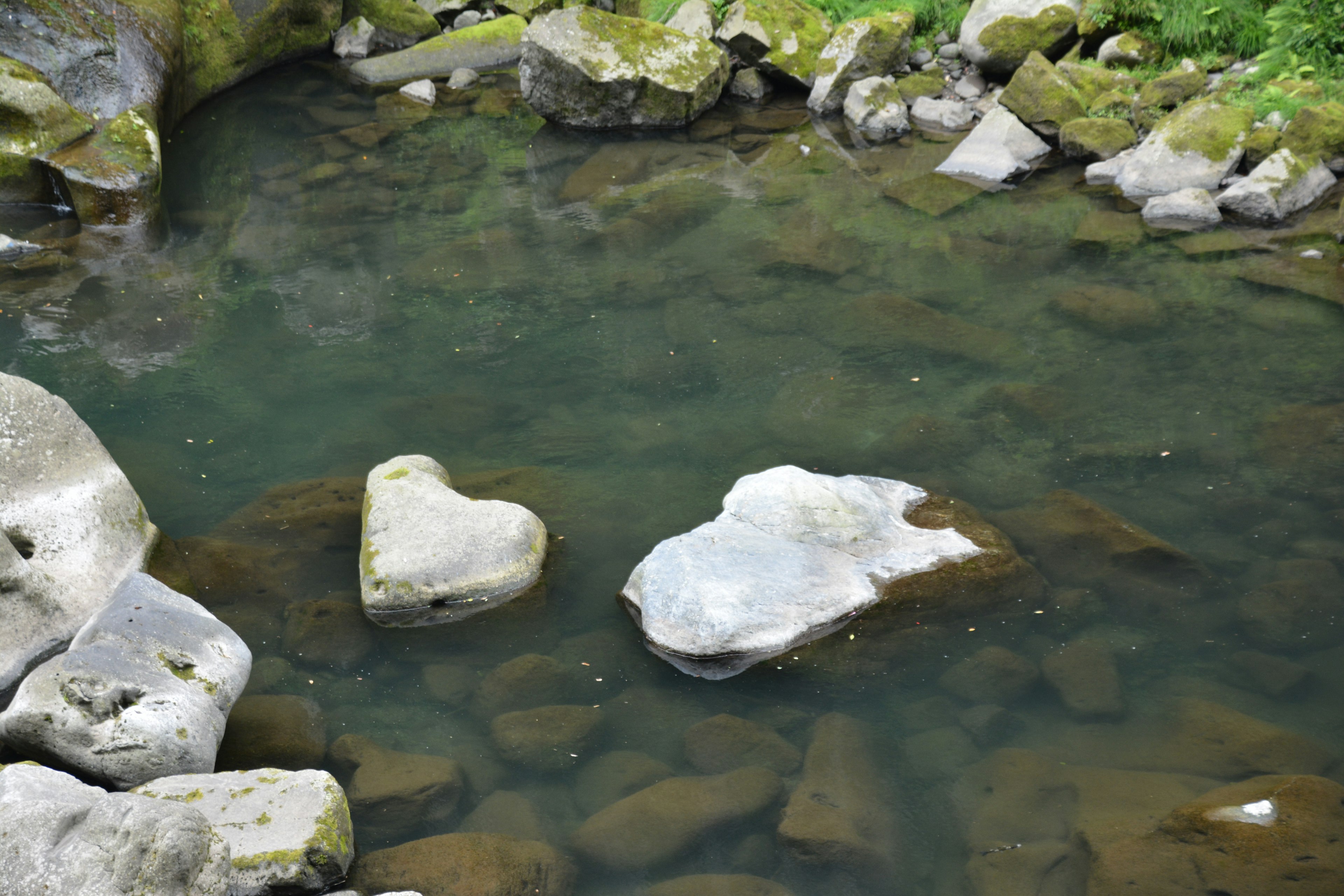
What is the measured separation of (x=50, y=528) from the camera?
462 cm

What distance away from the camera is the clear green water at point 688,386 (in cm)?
443

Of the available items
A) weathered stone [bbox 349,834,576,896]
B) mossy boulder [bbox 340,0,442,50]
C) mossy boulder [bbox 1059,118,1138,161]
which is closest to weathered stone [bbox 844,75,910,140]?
mossy boulder [bbox 1059,118,1138,161]

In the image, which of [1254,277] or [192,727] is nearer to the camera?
[192,727]

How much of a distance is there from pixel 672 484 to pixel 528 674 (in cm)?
175

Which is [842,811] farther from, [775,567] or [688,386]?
[688,386]

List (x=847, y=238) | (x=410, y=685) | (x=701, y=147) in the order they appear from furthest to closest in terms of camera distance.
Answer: (x=701, y=147) → (x=847, y=238) → (x=410, y=685)

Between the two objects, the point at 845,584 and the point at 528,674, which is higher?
the point at 845,584

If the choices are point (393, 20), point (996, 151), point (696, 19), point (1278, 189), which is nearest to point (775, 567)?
point (1278, 189)

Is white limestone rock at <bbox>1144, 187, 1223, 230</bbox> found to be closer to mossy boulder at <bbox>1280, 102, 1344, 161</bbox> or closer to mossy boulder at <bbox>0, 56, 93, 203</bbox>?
mossy boulder at <bbox>1280, 102, 1344, 161</bbox>

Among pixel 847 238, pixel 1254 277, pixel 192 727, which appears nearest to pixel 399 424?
pixel 192 727

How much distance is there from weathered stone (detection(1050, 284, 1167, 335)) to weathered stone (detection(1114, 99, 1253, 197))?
2513 millimetres

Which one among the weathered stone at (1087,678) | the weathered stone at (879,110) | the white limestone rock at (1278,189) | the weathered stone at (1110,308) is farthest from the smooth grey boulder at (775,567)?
the weathered stone at (879,110)

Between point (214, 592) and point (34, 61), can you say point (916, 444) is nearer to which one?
point (214, 592)

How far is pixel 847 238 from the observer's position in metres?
9.45
